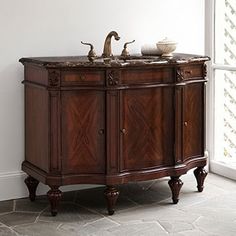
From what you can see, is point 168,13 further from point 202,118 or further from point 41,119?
point 41,119

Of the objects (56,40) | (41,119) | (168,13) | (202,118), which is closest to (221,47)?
(168,13)

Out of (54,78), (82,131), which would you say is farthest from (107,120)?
(54,78)

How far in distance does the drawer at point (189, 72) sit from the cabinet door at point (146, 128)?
11cm

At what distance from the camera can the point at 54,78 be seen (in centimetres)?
331

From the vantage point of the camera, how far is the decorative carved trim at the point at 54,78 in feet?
10.8

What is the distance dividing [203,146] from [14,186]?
53.0 inches

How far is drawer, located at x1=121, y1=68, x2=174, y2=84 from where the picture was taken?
3.41 m

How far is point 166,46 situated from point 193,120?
21.3 inches

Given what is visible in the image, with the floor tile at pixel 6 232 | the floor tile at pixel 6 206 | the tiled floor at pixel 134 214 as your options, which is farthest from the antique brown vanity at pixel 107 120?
the floor tile at pixel 6 232

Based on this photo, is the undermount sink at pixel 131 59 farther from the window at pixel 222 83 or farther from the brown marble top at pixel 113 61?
the window at pixel 222 83

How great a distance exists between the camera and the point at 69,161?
3.43 m

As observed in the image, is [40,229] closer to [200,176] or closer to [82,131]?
[82,131]

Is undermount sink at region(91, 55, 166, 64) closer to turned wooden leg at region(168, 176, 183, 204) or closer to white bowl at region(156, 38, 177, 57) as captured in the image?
white bowl at region(156, 38, 177, 57)

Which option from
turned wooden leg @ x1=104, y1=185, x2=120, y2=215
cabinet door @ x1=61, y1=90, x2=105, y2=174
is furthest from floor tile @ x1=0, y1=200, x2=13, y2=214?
turned wooden leg @ x1=104, y1=185, x2=120, y2=215
